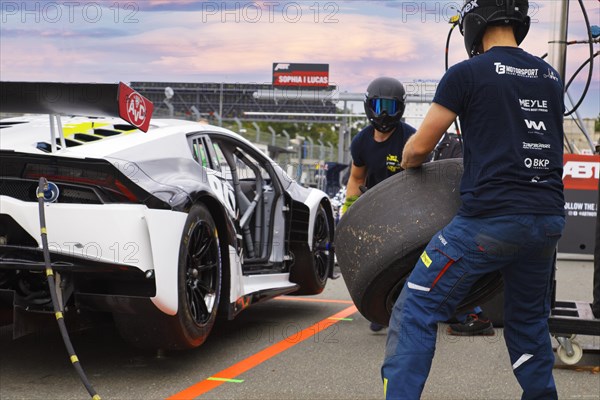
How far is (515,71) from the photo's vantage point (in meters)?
3.19

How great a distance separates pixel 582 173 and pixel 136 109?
10180 millimetres

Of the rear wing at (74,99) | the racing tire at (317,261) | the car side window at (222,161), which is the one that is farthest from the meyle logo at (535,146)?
the racing tire at (317,261)

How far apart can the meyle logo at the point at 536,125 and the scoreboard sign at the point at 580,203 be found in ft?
31.4

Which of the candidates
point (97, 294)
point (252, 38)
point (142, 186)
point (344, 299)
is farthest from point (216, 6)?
point (344, 299)

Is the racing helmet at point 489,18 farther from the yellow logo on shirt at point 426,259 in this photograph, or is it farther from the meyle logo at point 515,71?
the yellow logo on shirt at point 426,259

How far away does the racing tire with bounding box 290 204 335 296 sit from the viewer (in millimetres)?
6801

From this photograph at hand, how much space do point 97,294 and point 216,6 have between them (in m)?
2.02

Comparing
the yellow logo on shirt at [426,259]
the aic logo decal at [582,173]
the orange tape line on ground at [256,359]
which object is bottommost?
the orange tape line on ground at [256,359]

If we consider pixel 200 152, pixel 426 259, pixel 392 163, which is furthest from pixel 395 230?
pixel 392 163

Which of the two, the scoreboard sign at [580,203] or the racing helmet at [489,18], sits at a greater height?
the racing helmet at [489,18]

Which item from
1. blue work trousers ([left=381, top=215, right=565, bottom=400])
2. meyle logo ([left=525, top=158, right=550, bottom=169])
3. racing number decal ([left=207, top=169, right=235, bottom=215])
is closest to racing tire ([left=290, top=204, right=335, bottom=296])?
racing number decal ([left=207, top=169, right=235, bottom=215])

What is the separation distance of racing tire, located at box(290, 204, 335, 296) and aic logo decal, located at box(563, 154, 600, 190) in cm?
661

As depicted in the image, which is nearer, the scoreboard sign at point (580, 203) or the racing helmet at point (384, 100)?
the racing helmet at point (384, 100)

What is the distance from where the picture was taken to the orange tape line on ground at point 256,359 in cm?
438
